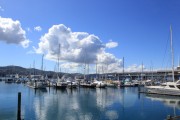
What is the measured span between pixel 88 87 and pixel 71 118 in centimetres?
7623

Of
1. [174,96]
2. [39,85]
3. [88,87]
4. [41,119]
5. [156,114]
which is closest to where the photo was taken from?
[41,119]

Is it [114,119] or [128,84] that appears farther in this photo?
[128,84]

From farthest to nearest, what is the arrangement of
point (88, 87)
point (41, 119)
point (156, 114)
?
point (88, 87) → point (156, 114) → point (41, 119)

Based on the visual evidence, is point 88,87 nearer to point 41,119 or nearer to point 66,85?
point 66,85

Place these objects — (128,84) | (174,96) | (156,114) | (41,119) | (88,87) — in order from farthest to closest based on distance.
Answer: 1. (128,84)
2. (88,87)
3. (174,96)
4. (156,114)
5. (41,119)

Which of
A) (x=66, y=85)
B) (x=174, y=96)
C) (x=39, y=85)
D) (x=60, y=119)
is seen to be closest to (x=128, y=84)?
(x=66, y=85)

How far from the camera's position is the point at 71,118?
39.9 m

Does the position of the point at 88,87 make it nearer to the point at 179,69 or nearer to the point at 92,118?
the point at 179,69

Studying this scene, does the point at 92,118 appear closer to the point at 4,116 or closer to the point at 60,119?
the point at 60,119

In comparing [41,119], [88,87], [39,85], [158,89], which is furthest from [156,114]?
[88,87]

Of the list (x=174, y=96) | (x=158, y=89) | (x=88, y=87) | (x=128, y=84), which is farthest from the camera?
(x=128, y=84)

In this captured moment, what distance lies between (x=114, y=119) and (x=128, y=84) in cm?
10088

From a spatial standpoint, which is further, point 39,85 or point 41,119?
point 39,85

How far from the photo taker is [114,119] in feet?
131
